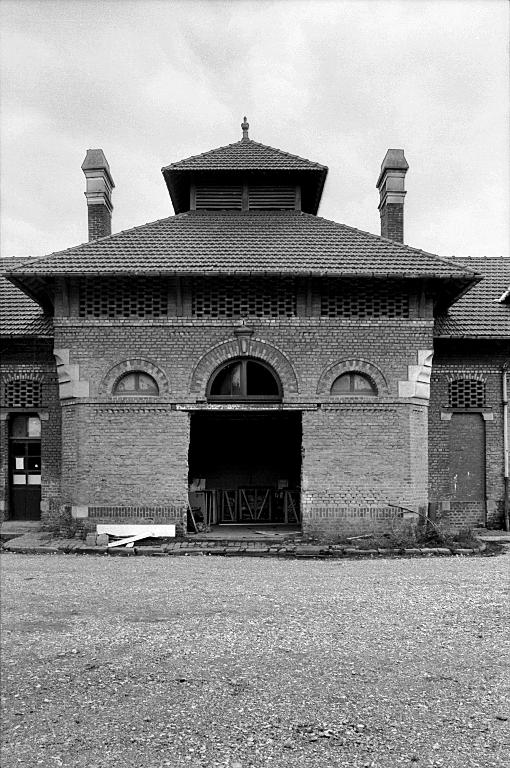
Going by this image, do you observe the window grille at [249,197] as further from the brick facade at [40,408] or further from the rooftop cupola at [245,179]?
the brick facade at [40,408]

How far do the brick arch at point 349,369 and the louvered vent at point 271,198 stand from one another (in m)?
4.98

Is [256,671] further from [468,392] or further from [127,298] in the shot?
[468,392]

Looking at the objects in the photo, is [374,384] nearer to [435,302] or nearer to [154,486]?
[435,302]

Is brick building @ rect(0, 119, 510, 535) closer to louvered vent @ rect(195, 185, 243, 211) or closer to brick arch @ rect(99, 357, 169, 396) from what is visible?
brick arch @ rect(99, 357, 169, 396)

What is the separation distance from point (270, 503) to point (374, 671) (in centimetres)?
1023

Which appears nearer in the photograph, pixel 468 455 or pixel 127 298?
pixel 127 298

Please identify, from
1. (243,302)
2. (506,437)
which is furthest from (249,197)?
(506,437)

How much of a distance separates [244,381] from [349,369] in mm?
2172

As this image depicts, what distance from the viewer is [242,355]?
13.7 meters

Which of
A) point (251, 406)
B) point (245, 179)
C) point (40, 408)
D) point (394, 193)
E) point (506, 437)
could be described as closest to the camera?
point (251, 406)

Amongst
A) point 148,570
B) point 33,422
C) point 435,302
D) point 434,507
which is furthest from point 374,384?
point 33,422

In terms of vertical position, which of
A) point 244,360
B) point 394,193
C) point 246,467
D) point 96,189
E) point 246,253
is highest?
point 96,189

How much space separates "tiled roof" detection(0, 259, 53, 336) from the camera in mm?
15266

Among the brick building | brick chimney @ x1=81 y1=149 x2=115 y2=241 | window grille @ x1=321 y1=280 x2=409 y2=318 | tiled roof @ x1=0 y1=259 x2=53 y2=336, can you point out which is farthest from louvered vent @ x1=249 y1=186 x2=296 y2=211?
tiled roof @ x1=0 y1=259 x2=53 y2=336
